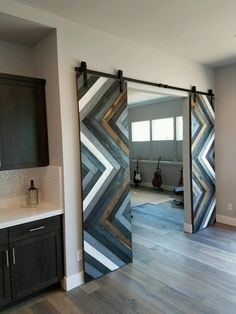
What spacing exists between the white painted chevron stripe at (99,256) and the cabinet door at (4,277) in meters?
0.79

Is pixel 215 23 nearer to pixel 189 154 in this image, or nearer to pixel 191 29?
pixel 191 29

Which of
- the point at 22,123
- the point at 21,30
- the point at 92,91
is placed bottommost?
the point at 22,123

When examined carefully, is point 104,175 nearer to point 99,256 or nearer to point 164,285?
point 99,256

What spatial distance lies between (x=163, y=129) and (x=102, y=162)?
5067mm

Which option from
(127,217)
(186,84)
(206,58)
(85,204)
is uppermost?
(206,58)

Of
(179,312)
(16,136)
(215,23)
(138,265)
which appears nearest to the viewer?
(179,312)

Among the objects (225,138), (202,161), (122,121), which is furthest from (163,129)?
(122,121)

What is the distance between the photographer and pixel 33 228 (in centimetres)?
240

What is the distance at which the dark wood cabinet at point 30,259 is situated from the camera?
225 cm

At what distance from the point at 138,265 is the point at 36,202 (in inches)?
57.3

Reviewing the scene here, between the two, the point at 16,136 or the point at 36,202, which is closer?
the point at 16,136

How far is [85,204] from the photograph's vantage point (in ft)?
8.82

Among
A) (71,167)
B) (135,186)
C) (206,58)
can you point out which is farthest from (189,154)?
(135,186)

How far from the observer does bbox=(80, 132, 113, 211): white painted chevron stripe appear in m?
2.68
